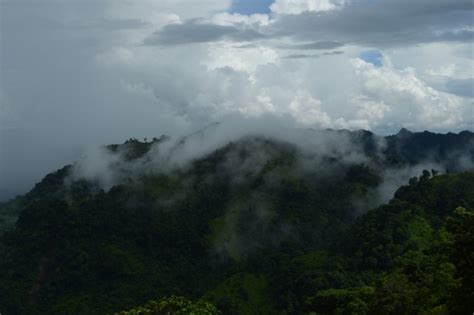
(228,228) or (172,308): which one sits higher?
(172,308)

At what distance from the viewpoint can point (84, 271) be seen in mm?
131750

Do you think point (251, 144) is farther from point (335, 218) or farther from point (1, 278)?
point (1, 278)

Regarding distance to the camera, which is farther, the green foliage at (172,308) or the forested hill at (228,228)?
the forested hill at (228,228)

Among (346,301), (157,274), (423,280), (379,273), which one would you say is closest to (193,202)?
(157,274)

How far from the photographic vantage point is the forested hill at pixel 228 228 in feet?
367

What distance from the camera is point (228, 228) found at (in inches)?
5965

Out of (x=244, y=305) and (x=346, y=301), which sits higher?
(x=346, y=301)

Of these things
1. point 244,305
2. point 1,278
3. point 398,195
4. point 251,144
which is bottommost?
point 244,305

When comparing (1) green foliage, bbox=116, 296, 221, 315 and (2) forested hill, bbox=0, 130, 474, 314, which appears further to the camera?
(2) forested hill, bbox=0, 130, 474, 314

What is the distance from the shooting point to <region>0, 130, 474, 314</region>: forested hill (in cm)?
11175

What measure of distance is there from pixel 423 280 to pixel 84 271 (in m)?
87.5

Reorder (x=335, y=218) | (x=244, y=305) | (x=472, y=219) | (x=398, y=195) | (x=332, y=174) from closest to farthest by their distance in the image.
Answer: (x=472, y=219), (x=244, y=305), (x=398, y=195), (x=335, y=218), (x=332, y=174)

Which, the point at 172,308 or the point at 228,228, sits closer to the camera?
the point at 172,308

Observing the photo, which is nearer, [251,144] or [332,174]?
[332,174]
